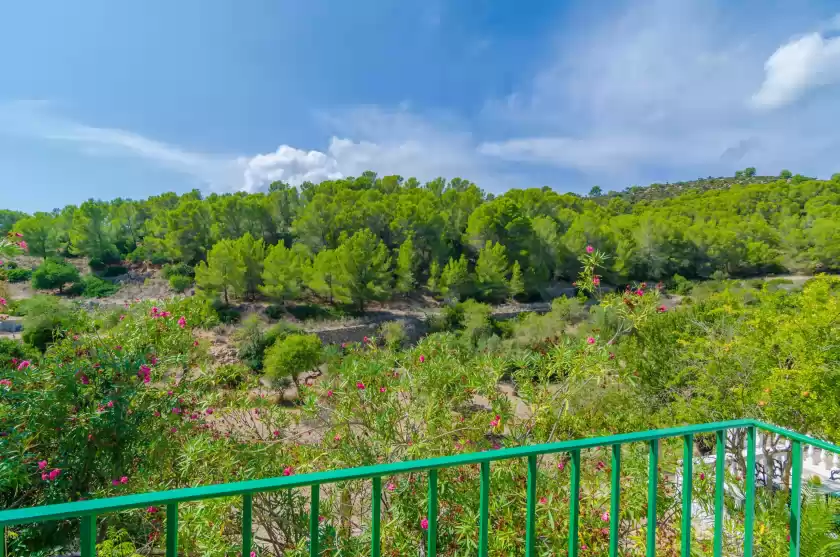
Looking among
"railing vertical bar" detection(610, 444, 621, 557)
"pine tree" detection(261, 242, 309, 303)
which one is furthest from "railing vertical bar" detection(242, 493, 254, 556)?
"pine tree" detection(261, 242, 309, 303)

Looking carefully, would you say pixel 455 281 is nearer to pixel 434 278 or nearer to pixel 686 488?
pixel 434 278

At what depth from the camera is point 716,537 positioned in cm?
146

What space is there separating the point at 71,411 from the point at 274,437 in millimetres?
1634

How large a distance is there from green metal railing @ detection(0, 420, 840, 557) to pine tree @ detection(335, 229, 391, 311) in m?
21.9

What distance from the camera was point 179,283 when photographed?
25375 millimetres

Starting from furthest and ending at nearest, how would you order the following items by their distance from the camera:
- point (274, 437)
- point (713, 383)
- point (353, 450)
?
point (713, 383), point (274, 437), point (353, 450)

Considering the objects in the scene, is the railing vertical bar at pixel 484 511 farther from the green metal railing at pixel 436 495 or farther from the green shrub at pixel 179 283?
the green shrub at pixel 179 283

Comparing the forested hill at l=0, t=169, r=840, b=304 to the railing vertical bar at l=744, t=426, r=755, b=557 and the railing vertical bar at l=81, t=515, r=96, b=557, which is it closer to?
the railing vertical bar at l=744, t=426, r=755, b=557

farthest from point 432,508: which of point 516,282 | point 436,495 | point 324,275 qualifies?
point 516,282

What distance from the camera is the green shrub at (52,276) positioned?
964 inches

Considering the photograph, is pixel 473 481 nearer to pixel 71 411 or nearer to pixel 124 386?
pixel 124 386

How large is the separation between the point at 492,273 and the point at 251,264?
13.6 metres

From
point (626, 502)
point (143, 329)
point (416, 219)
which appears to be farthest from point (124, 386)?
point (416, 219)

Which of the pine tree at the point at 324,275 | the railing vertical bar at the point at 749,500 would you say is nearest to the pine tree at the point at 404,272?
the pine tree at the point at 324,275
